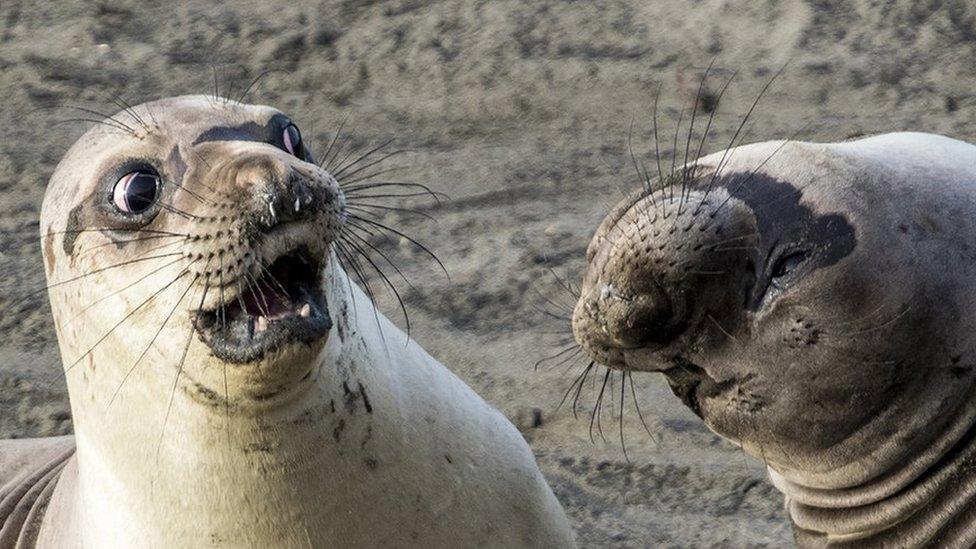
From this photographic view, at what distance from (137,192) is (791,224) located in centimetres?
133

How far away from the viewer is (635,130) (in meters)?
7.05

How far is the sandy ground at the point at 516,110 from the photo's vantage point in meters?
5.61

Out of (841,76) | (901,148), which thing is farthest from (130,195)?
(841,76)

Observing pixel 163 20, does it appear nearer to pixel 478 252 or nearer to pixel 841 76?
pixel 478 252

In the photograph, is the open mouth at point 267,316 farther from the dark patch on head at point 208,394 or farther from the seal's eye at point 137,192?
the seal's eye at point 137,192

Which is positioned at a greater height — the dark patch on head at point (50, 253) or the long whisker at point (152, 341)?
the dark patch on head at point (50, 253)

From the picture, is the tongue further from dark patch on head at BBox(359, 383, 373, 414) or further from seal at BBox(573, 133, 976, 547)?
seal at BBox(573, 133, 976, 547)

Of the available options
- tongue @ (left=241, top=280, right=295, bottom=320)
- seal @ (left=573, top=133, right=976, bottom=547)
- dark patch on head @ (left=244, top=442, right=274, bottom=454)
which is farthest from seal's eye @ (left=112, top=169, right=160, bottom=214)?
seal @ (left=573, top=133, right=976, bottom=547)

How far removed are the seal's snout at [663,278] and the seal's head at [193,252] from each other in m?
0.57

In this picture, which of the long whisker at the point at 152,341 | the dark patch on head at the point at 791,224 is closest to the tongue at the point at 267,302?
the long whisker at the point at 152,341

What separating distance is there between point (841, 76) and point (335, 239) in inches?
152

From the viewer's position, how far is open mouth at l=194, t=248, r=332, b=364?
141 inches

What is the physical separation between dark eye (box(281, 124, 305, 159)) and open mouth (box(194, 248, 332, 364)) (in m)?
0.40

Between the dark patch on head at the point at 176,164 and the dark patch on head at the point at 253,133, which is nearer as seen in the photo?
the dark patch on head at the point at 176,164
